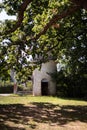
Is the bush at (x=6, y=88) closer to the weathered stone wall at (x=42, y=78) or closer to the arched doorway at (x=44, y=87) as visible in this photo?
the arched doorway at (x=44, y=87)

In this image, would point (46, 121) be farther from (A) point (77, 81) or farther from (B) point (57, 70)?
(B) point (57, 70)

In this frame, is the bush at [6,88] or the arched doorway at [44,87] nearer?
the arched doorway at [44,87]

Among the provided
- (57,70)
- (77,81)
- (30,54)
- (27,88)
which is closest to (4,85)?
(27,88)

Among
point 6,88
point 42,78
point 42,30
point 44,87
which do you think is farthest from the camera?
point 6,88

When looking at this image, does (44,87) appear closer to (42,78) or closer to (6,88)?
(42,78)

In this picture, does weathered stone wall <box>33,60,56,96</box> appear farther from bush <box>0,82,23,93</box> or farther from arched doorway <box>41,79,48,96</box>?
bush <box>0,82,23,93</box>

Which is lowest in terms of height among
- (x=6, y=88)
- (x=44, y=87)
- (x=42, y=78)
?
(x=44, y=87)

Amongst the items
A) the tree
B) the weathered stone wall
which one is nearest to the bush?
the weathered stone wall

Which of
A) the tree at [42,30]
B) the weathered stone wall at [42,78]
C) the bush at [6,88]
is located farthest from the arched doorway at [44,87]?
the tree at [42,30]

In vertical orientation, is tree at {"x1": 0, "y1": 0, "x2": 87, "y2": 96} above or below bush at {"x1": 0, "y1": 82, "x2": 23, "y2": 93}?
above

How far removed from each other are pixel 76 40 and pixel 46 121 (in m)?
9.56

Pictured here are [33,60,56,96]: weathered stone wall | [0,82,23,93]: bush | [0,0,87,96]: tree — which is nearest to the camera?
[0,0,87,96]: tree

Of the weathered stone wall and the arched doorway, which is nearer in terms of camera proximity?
the weathered stone wall

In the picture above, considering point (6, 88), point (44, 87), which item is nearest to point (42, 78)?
point (44, 87)
